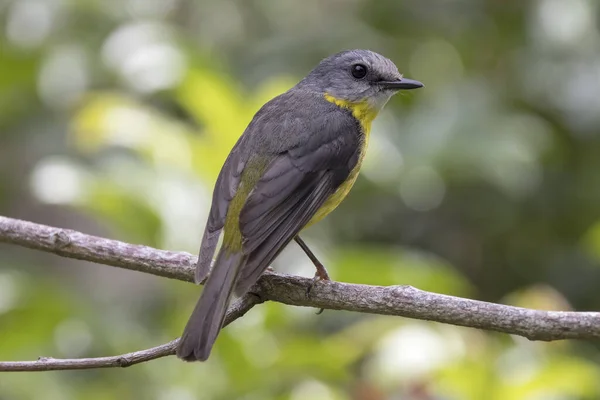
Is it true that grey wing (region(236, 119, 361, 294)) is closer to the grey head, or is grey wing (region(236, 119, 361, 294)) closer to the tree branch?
the grey head

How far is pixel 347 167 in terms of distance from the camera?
3818 millimetres

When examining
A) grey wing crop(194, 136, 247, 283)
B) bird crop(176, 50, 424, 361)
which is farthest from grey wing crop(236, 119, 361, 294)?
grey wing crop(194, 136, 247, 283)

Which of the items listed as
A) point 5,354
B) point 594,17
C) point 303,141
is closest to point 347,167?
point 303,141

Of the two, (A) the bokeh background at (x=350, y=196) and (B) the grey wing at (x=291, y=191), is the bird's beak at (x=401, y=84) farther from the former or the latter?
(A) the bokeh background at (x=350, y=196)

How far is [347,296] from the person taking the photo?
3.16 metres

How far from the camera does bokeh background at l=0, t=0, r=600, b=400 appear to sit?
3.88 meters

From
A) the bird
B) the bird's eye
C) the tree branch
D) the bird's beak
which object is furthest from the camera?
the bird's eye

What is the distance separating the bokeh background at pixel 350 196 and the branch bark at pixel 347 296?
523 millimetres

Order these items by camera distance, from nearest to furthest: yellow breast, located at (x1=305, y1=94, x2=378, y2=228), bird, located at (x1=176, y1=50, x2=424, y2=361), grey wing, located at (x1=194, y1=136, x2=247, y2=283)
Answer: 1. bird, located at (x1=176, y1=50, x2=424, y2=361)
2. grey wing, located at (x1=194, y1=136, x2=247, y2=283)
3. yellow breast, located at (x1=305, y1=94, x2=378, y2=228)

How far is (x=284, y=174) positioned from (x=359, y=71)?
898 millimetres

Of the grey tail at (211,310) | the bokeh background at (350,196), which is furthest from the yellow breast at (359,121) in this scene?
the grey tail at (211,310)

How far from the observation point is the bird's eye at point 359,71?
4.29 metres

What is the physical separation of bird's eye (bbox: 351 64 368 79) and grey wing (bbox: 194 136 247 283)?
689 mm

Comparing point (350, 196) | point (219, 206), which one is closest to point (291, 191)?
point (219, 206)
